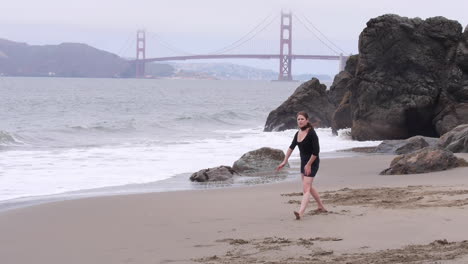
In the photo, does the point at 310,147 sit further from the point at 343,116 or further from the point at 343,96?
the point at 343,96

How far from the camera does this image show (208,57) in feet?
283

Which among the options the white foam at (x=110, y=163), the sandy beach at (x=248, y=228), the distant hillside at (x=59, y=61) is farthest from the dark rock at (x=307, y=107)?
the distant hillside at (x=59, y=61)

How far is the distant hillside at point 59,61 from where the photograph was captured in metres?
137

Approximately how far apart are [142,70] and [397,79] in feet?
325

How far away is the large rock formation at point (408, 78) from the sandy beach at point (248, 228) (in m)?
9.30

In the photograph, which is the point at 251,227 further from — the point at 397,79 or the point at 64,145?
the point at 64,145

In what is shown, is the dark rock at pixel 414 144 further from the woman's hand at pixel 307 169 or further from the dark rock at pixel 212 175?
the woman's hand at pixel 307 169

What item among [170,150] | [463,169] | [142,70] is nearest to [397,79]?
[170,150]

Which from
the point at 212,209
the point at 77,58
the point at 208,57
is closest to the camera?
the point at 212,209

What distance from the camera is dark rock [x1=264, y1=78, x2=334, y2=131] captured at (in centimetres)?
2558

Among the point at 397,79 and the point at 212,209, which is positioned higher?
the point at 397,79

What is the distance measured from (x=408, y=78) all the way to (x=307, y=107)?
6557mm

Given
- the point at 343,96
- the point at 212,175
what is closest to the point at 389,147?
the point at 212,175

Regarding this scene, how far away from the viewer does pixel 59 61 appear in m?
140
